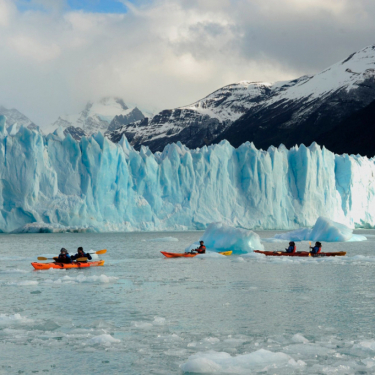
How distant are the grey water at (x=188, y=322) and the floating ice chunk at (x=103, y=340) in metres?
0.02

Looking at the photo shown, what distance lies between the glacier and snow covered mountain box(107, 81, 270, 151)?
341ft

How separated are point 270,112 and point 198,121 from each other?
25.2 m

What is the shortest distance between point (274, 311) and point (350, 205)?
137 feet

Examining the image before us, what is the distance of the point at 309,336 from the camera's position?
30.1 feet

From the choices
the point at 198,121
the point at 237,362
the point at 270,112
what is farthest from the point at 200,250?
the point at 198,121

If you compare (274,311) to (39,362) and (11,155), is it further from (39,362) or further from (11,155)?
(11,155)

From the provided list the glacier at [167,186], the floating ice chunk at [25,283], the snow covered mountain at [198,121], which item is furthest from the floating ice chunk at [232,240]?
the snow covered mountain at [198,121]

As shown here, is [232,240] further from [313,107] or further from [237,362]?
[313,107]

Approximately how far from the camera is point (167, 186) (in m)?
43.6

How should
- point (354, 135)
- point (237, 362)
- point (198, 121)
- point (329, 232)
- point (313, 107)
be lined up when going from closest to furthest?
point (237, 362) → point (329, 232) → point (354, 135) → point (313, 107) → point (198, 121)

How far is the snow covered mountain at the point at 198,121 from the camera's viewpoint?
158250mm

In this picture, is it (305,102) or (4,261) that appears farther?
(305,102)

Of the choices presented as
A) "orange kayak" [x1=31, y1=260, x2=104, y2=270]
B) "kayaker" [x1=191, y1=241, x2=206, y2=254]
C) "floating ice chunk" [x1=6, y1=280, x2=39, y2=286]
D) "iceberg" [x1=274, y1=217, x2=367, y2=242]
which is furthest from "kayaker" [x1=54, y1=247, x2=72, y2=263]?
"iceberg" [x1=274, y1=217, x2=367, y2=242]

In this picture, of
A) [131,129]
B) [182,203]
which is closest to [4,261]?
[182,203]
